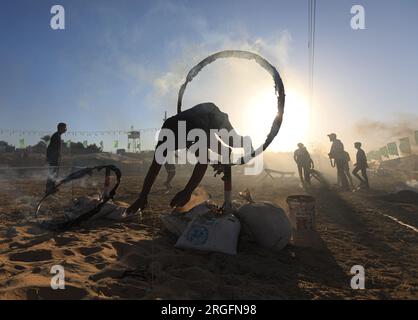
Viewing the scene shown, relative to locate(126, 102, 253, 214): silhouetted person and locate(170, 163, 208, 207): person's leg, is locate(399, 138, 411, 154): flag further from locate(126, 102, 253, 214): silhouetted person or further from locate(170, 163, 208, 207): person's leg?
locate(170, 163, 208, 207): person's leg

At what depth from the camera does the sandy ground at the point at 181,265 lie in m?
2.75

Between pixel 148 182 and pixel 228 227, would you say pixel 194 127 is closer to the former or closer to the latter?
pixel 148 182

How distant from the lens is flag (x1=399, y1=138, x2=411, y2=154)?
3456cm

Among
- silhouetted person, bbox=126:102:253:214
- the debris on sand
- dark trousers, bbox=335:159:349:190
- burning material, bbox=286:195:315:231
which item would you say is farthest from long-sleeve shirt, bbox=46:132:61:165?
dark trousers, bbox=335:159:349:190

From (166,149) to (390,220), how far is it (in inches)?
194

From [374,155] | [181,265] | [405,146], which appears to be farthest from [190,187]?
[374,155]

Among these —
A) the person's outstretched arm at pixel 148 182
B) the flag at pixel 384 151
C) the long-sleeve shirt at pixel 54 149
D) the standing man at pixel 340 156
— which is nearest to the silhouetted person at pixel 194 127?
the person's outstretched arm at pixel 148 182

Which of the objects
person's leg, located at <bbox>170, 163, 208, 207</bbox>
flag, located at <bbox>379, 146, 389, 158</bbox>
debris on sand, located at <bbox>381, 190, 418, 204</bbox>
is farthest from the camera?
flag, located at <bbox>379, 146, 389, 158</bbox>

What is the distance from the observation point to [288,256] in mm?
4199

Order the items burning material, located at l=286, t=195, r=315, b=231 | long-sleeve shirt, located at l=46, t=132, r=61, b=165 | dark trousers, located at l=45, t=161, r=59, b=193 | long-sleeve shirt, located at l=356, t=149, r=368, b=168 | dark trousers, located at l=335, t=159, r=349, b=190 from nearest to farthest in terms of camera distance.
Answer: burning material, located at l=286, t=195, r=315, b=231 < dark trousers, located at l=45, t=161, r=59, b=193 < long-sleeve shirt, located at l=46, t=132, r=61, b=165 < dark trousers, located at l=335, t=159, r=349, b=190 < long-sleeve shirt, located at l=356, t=149, r=368, b=168

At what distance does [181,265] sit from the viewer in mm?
3434

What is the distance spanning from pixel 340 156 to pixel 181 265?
1167cm

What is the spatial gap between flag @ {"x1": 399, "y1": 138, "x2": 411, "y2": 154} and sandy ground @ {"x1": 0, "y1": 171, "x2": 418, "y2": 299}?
33.4 meters

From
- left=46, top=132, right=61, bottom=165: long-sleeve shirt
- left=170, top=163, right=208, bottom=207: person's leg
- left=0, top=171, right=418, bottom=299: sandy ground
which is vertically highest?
left=46, top=132, right=61, bottom=165: long-sleeve shirt
